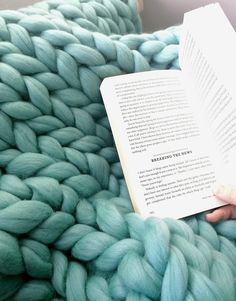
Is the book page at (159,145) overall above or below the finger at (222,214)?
above

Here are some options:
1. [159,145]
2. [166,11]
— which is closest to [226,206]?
[159,145]

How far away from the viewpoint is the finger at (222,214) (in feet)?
1.67

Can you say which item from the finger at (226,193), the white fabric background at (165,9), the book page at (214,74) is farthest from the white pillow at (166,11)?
the finger at (226,193)

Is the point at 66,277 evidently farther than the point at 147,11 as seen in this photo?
No

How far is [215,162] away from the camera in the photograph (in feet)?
1.84

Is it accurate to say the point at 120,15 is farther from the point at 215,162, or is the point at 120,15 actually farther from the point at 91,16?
the point at 215,162

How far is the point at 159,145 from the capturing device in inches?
22.0

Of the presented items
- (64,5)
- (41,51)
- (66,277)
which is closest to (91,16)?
(64,5)

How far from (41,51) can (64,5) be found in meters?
0.16

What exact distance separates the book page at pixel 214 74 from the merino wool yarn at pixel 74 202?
73 millimetres

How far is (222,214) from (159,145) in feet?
0.41

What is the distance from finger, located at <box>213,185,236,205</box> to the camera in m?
0.50

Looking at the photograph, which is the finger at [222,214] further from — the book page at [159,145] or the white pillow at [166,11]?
the white pillow at [166,11]

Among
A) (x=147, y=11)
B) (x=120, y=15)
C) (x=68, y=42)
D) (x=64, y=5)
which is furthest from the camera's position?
(x=147, y=11)
